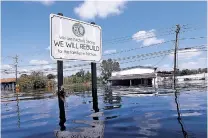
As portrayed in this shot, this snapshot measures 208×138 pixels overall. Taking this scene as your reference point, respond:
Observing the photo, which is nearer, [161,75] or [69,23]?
[69,23]

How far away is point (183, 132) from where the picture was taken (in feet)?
17.5

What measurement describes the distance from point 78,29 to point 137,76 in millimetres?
56944

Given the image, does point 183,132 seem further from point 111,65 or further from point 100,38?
point 111,65

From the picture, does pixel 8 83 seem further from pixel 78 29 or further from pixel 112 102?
pixel 78 29

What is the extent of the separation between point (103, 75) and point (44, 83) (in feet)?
99.6

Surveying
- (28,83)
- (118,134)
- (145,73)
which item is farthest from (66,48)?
(28,83)

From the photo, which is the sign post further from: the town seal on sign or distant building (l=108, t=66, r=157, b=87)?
distant building (l=108, t=66, r=157, b=87)

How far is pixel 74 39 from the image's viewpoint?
7.82 m

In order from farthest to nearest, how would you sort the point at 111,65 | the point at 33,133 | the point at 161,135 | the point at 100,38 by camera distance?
the point at 111,65, the point at 100,38, the point at 33,133, the point at 161,135

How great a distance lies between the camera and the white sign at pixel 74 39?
7.21 m

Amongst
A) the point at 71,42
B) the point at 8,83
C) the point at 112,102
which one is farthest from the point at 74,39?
the point at 8,83

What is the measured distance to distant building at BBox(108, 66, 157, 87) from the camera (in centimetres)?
6125

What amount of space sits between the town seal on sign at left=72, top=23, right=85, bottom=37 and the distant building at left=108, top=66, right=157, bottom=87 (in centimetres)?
5234

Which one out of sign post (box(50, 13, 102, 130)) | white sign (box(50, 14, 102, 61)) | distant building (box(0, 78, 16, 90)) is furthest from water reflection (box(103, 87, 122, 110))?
distant building (box(0, 78, 16, 90))
